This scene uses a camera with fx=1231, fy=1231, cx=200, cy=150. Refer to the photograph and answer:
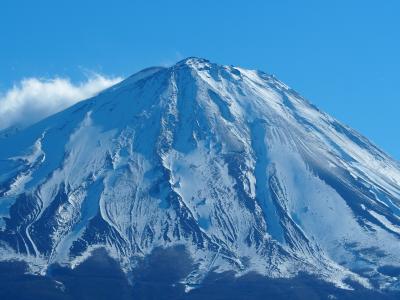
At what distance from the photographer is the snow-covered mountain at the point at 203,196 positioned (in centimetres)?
15762

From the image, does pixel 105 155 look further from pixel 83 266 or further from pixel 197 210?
pixel 83 266

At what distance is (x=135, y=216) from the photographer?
16738 centimetres

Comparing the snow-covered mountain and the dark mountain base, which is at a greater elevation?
the snow-covered mountain

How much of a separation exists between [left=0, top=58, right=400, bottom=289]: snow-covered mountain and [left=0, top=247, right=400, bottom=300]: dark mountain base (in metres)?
2.13

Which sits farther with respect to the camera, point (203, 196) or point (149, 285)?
point (203, 196)

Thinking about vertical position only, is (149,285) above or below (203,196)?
below

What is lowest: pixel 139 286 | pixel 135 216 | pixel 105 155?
pixel 139 286

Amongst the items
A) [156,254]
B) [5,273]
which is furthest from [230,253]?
[5,273]

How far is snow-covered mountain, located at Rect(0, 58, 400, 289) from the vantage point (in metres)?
158

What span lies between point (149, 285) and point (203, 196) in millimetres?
28256

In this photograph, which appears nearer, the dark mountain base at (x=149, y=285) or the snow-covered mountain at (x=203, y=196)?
the dark mountain base at (x=149, y=285)

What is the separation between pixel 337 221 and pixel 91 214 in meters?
33.7

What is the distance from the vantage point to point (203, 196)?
172 metres

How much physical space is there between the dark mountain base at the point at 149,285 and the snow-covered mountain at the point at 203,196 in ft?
7.00
